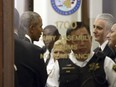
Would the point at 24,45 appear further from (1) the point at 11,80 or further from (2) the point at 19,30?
(1) the point at 11,80

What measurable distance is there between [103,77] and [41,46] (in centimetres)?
23

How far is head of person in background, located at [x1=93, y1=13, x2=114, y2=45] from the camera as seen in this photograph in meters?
0.80

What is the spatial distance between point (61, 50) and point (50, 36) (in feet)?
0.19

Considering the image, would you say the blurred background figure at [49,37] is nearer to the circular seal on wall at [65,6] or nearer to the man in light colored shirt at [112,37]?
the circular seal on wall at [65,6]

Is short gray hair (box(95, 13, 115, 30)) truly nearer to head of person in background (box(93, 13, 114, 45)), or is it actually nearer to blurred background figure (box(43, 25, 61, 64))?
head of person in background (box(93, 13, 114, 45))

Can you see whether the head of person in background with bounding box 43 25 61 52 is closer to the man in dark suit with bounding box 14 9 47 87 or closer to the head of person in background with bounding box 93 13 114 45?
the man in dark suit with bounding box 14 9 47 87

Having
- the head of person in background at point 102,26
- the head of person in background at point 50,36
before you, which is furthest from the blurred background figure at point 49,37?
the head of person in background at point 102,26

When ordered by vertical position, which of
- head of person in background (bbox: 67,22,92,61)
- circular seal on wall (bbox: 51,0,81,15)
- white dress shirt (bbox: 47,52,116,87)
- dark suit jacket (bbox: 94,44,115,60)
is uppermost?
circular seal on wall (bbox: 51,0,81,15)

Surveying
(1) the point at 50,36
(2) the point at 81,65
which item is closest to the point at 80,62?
(2) the point at 81,65

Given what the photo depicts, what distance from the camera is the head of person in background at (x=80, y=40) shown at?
30.0 inches

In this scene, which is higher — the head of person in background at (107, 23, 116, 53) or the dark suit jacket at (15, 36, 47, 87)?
the head of person in background at (107, 23, 116, 53)

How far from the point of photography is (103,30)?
2.75 ft

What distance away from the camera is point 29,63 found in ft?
2.50

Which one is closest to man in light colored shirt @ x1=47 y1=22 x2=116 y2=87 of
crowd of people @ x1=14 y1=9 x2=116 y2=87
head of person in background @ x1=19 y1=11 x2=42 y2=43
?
crowd of people @ x1=14 y1=9 x2=116 y2=87
